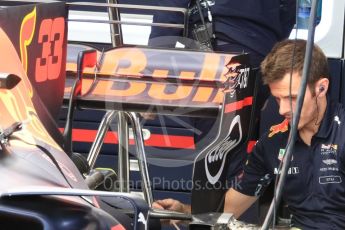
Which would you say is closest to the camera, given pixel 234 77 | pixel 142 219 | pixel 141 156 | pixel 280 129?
pixel 142 219

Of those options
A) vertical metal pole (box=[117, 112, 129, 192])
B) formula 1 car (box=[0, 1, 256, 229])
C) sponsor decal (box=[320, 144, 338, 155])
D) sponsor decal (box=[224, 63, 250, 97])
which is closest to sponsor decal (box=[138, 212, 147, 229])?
formula 1 car (box=[0, 1, 256, 229])

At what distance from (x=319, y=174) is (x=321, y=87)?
32 cm

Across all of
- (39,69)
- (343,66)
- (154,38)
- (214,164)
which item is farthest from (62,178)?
(343,66)

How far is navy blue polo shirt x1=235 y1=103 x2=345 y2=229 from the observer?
2.74 meters

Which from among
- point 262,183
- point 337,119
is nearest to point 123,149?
point 262,183

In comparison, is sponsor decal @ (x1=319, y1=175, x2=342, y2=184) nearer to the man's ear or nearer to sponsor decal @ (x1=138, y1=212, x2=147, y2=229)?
the man's ear

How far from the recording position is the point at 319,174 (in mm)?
2771

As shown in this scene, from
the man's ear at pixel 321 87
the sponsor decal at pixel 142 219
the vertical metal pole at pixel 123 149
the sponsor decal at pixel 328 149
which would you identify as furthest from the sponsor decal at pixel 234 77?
the sponsor decal at pixel 142 219

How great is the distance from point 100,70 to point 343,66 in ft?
4.86

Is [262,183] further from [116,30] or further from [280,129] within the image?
[116,30]

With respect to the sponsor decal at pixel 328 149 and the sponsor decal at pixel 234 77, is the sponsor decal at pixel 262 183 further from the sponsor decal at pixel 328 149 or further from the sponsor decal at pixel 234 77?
the sponsor decal at pixel 234 77

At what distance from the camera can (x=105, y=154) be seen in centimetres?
421

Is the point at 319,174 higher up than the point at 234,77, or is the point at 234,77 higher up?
the point at 234,77

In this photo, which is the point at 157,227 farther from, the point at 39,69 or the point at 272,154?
the point at 272,154
